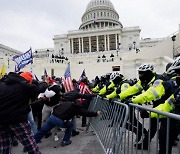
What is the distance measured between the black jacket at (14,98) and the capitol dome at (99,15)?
84.5m

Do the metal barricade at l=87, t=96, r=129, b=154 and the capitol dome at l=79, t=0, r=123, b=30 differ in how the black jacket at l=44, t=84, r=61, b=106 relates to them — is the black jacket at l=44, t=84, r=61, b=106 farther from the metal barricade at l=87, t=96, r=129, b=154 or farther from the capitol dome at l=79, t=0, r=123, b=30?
the capitol dome at l=79, t=0, r=123, b=30

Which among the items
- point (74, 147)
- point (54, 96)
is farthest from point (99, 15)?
point (74, 147)

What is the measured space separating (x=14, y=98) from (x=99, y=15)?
87.4 meters

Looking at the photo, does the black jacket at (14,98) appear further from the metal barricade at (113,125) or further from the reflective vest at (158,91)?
the reflective vest at (158,91)

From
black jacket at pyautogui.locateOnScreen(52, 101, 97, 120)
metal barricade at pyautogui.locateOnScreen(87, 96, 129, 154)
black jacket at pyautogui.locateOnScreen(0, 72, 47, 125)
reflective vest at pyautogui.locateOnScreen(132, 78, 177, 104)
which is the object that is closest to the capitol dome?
black jacket at pyautogui.locateOnScreen(52, 101, 97, 120)

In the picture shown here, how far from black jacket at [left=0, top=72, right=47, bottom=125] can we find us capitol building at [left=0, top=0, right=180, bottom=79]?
90.0 ft

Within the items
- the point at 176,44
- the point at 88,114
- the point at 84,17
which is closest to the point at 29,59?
the point at 88,114

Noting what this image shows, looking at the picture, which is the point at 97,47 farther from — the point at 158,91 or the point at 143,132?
the point at 143,132

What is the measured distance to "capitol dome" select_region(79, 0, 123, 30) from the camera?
87250 mm

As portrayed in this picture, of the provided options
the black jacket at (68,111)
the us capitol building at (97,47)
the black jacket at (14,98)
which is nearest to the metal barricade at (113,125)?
the black jacket at (68,111)

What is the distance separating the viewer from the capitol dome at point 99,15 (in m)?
87.2

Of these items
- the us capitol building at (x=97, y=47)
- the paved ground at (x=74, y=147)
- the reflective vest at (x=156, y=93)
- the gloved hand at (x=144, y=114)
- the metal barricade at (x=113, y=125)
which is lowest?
the paved ground at (x=74, y=147)

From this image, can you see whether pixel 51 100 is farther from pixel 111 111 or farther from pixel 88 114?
pixel 111 111

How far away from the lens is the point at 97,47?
255 feet
